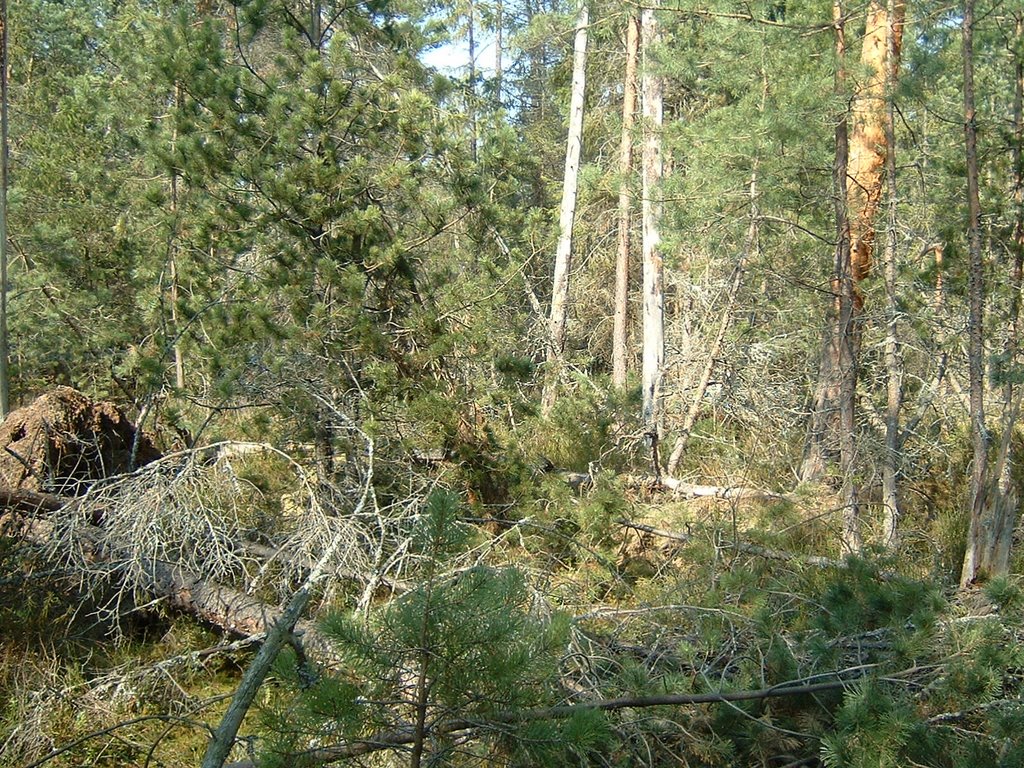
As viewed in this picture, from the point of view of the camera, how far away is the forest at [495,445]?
11.0ft

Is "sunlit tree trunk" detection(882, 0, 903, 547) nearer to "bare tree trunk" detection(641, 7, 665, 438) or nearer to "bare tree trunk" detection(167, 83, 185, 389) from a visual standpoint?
"bare tree trunk" detection(641, 7, 665, 438)

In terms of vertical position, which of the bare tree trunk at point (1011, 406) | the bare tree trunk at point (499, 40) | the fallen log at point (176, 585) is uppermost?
the bare tree trunk at point (499, 40)

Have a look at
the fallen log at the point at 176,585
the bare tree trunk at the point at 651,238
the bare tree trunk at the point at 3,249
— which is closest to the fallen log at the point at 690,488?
the bare tree trunk at the point at 651,238

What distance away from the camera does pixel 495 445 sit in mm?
7156

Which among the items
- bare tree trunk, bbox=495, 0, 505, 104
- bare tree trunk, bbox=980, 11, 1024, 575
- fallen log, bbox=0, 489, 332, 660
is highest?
bare tree trunk, bbox=495, 0, 505, 104

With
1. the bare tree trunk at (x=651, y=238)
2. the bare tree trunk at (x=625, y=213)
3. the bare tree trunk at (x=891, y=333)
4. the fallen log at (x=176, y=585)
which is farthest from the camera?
the bare tree trunk at (x=625, y=213)

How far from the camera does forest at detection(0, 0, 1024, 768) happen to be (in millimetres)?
3354

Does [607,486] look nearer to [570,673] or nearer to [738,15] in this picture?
[570,673]

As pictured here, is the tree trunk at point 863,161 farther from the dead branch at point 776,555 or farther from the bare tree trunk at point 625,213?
the bare tree trunk at point 625,213

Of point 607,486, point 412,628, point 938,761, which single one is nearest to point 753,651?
point 938,761

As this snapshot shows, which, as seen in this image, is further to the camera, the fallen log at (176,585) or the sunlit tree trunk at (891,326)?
the sunlit tree trunk at (891,326)

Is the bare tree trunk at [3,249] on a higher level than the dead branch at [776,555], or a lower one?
higher

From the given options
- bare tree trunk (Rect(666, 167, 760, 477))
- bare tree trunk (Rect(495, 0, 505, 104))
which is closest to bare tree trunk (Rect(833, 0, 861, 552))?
bare tree trunk (Rect(666, 167, 760, 477))

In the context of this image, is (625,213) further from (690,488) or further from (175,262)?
(175,262)
